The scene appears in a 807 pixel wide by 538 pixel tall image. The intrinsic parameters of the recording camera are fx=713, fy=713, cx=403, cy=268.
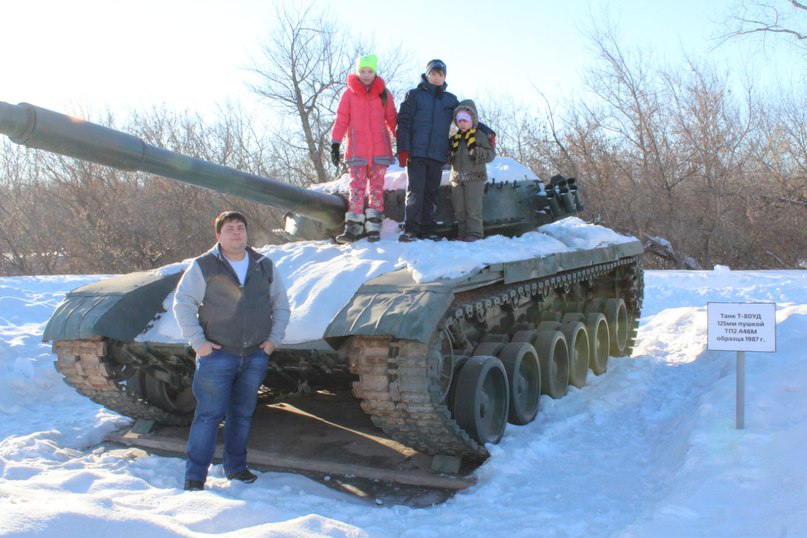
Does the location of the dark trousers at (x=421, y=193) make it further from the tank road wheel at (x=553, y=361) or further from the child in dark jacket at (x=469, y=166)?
the tank road wheel at (x=553, y=361)

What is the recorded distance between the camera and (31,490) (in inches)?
138

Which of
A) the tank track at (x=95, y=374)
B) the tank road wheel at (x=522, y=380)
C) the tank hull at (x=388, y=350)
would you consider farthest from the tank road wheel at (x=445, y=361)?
the tank track at (x=95, y=374)

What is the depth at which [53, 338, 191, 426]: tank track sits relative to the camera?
532cm

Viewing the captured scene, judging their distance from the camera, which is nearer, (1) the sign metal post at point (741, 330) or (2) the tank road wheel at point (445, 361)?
(2) the tank road wheel at point (445, 361)

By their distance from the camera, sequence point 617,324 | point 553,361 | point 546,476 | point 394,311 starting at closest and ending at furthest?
point 394,311, point 546,476, point 553,361, point 617,324

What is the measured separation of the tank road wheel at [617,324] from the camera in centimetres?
884

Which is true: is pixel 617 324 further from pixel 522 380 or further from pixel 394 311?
pixel 394 311

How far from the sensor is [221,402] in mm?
4410

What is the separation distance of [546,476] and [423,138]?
2965mm

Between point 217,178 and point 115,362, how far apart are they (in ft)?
5.44

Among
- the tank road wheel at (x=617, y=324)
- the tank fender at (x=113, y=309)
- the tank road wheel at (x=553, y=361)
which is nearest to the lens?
the tank fender at (x=113, y=309)

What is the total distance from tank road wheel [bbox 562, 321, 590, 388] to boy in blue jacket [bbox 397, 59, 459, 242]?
1982mm

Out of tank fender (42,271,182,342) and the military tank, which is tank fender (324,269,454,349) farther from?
tank fender (42,271,182,342)

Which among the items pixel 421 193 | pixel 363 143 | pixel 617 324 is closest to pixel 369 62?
pixel 363 143
